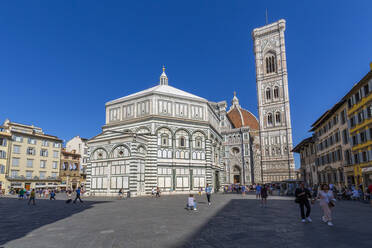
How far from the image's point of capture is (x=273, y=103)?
7050 centimetres

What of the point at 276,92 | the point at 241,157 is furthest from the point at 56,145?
the point at 276,92

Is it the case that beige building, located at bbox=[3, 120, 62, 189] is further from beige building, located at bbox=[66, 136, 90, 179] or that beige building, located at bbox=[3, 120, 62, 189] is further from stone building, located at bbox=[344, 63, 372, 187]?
stone building, located at bbox=[344, 63, 372, 187]

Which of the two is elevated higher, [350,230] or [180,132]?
[180,132]

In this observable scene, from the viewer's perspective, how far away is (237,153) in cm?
7300

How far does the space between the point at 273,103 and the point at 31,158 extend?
57.5m

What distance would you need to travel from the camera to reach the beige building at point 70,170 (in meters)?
57.8

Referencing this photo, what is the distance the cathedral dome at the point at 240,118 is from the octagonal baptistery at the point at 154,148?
57.0 m

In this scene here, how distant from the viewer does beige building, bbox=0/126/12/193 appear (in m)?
45.6

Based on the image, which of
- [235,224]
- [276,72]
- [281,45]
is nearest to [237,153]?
[276,72]

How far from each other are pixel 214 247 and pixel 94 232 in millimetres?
4551

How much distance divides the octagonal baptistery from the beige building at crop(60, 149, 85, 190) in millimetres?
22596

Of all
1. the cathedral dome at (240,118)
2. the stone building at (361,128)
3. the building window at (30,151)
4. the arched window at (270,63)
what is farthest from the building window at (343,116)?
the cathedral dome at (240,118)

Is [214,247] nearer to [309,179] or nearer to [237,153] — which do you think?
[309,179]

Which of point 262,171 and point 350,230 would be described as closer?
point 350,230
